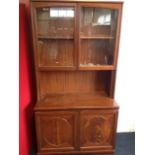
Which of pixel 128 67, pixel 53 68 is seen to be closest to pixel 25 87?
pixel 53 68

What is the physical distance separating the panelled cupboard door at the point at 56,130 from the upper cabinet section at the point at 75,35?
1.86ft

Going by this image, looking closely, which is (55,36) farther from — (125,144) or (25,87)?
(125,144)

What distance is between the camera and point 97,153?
2.21 meters

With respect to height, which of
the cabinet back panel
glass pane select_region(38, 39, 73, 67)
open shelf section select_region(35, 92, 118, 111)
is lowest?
open shelf section select_region(35, 92, 118, 111)

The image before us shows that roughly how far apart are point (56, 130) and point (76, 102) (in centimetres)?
41

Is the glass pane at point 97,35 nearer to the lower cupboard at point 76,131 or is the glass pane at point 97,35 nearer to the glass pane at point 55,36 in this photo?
the glass pane at point 55,36

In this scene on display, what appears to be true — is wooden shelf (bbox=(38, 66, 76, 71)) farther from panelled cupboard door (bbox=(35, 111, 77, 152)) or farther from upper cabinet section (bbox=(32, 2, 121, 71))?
panelled cupboard door (bbox=(35, 111, 77, 152))

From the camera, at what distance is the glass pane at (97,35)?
206cm

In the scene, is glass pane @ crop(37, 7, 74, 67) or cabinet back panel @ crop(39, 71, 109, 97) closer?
glass pane @ crop(37, 7, 74, 67)

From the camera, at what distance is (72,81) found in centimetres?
238

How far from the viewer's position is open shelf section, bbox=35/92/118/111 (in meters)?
2.04

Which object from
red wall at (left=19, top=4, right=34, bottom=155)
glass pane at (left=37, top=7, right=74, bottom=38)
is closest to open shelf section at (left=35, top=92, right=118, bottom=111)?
red wall at (left=19, top=4, right=34, bottom=155)

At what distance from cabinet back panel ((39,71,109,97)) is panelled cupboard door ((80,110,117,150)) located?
46 cm
